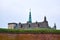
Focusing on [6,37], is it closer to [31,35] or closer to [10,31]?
[10,31]

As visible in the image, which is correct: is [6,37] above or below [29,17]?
below

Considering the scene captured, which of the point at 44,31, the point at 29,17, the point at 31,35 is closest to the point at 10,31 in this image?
the point at 31,35

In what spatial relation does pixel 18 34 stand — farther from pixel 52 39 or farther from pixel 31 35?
pixel 52 39

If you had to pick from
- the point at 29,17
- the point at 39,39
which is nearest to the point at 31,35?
the point at 39,39

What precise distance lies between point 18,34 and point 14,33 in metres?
0.28

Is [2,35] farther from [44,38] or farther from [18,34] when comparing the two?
[44,38]

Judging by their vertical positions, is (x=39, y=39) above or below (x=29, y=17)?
below

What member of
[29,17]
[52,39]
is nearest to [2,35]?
[52,39]

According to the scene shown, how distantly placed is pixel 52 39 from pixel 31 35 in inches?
57.8

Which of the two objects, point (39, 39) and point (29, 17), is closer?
point (39, 39)

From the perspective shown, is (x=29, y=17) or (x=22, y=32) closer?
(x=22, y=32)

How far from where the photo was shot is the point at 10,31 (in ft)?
45.1

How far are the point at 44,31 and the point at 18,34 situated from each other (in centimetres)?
176

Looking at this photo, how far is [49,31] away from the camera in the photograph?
14125 millimetres
